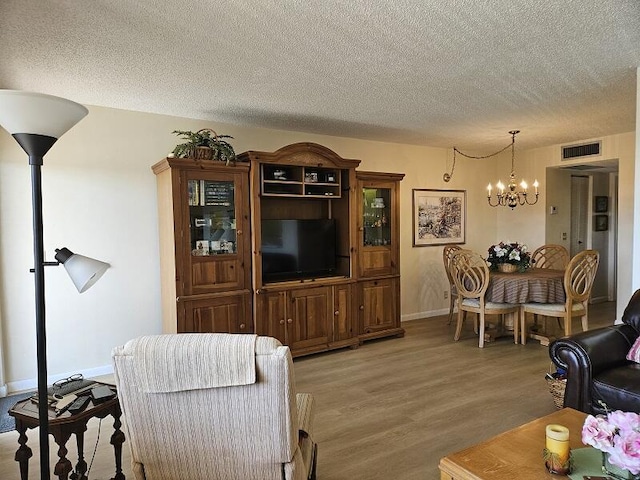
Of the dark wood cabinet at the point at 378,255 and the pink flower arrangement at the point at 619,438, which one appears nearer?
the pink flower arrangement at the point at 619,438

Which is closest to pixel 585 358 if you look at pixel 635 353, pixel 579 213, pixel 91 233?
pixel 635 353

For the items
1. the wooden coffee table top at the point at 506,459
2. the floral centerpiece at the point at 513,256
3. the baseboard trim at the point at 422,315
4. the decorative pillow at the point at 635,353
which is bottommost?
the baseboard trim at the point at 422,315

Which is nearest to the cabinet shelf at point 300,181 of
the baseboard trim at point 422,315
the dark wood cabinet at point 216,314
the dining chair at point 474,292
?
the dark wood cabinet at point 216,314

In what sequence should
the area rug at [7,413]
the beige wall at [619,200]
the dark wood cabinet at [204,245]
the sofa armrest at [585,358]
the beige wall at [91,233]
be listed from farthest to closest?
the beige wall at [619,200] → the dark wood cabinet at [204,245] → the beige wall at [91,233] → the area rug at [7,413] → the sofa armrest at [585,358]

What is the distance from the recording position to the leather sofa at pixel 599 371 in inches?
93.5

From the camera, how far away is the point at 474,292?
15.5 feet

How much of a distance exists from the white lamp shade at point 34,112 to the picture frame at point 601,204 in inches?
307

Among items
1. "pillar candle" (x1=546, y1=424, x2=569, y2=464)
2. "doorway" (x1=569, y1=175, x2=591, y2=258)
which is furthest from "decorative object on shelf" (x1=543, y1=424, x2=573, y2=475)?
"doorway" (x1=569, y1=175, x2=591, y2=258)

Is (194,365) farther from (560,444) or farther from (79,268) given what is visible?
(560,444)

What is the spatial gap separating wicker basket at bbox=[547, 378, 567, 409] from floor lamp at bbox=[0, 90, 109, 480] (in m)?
3.03

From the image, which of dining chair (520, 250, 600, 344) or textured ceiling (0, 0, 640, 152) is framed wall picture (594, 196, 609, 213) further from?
dining chair (520, 250, 600, 344)

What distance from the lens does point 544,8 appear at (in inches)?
85.2

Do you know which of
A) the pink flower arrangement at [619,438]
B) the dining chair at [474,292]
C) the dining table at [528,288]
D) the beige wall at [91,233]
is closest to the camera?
the pink flower arrangement at [619,438]

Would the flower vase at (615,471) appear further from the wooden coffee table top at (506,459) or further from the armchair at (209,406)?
the armchair at (209,406)
